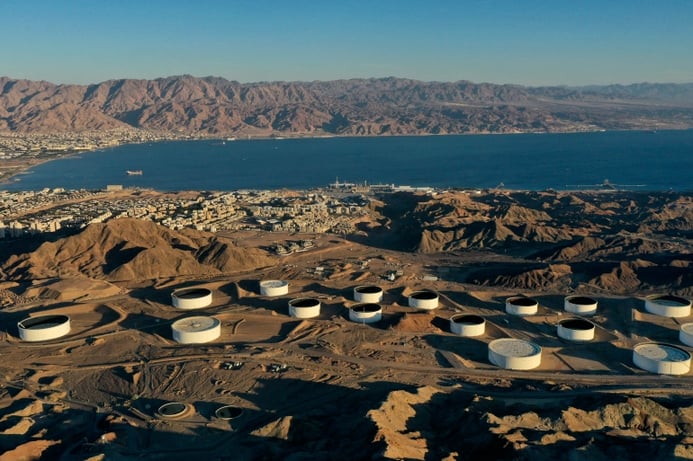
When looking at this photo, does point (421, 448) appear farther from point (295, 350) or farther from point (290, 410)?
point (295, 350)

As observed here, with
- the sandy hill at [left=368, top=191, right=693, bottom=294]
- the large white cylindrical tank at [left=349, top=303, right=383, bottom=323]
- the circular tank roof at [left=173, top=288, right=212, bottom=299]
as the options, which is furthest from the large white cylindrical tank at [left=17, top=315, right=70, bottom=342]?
the sandy hill at [left=368, top=191, right=693, bottom=294]

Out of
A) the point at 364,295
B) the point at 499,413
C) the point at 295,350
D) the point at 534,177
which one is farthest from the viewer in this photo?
the point at 534,177

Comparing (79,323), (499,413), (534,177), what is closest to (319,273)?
(79,323)

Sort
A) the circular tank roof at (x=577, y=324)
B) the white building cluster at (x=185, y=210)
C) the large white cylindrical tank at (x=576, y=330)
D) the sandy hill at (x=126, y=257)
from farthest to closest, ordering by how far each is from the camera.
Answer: the white building cluster at (x=185, y=210)
the sandy hill at (x=126, y=257)
the circular tank roof at (x=577, y=324)
the large white cylindrical tank at (x=576, y=330)

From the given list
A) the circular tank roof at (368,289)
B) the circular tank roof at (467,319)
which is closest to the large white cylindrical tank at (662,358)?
the circular tank roof at (467,319)

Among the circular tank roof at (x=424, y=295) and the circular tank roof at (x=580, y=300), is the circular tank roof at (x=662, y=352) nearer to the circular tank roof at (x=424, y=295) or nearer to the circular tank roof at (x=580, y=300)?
the circular tank roof at (x=580, y=300)
